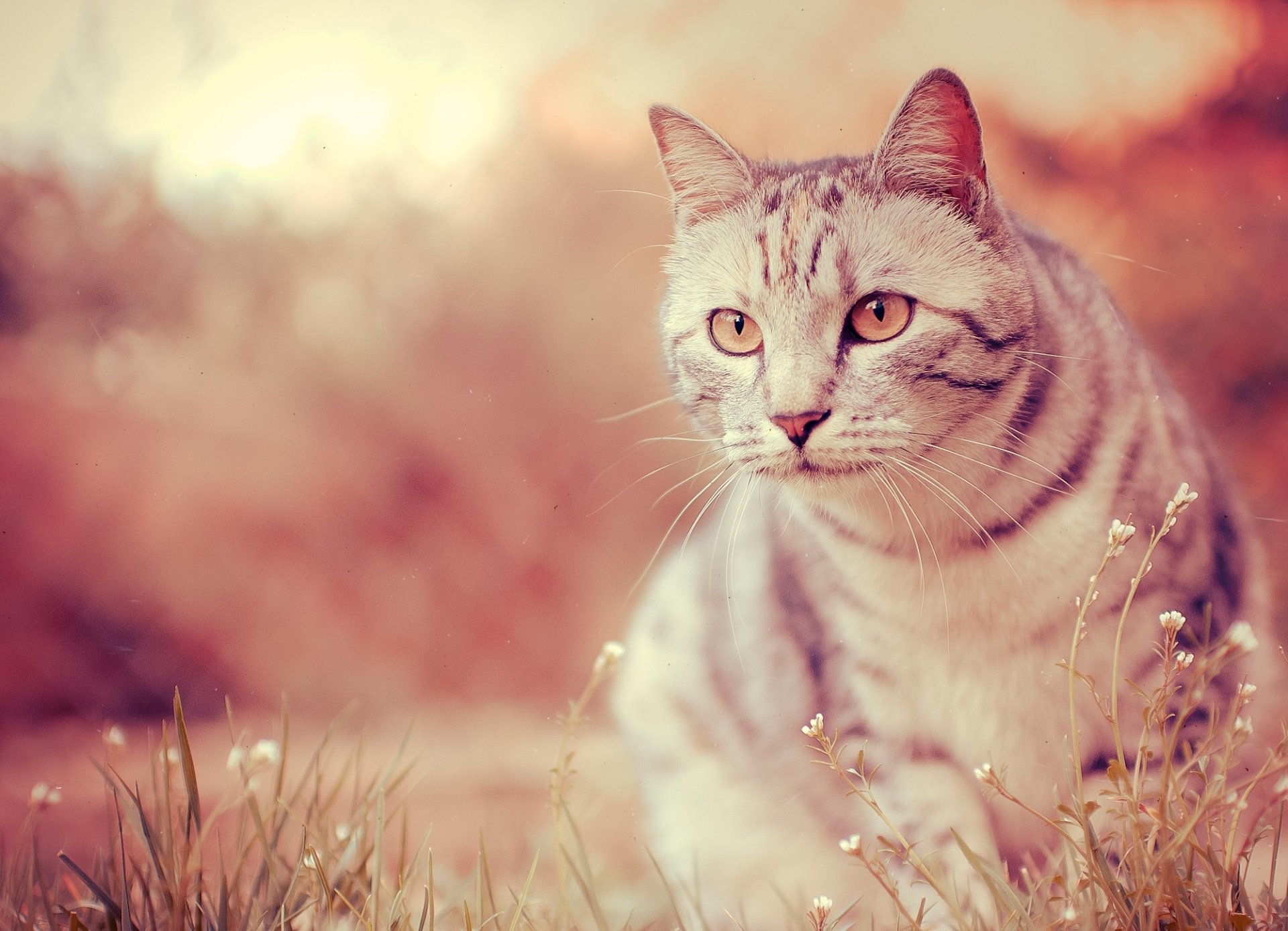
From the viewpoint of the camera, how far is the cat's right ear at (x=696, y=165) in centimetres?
113

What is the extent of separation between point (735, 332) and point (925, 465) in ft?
0.85

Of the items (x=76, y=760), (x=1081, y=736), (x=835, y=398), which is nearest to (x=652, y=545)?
(x=835, y=398)

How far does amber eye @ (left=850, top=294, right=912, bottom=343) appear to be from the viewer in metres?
1.03

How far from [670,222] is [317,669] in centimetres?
76

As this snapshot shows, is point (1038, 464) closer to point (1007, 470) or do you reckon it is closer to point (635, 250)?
point (1007, 470)

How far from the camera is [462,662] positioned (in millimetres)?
1304

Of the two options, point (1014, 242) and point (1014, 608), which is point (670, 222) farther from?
point (1014, 608)

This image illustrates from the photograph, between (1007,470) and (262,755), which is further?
(1007,470)

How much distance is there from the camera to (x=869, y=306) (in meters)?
1.04

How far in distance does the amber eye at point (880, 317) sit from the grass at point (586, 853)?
0.30 meters

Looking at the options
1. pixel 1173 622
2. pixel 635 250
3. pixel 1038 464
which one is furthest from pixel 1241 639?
pixel 635 250

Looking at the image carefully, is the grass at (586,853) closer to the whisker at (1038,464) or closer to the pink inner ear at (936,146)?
the whisker at (1038,464)

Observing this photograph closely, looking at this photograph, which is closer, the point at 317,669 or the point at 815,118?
the point at 815,118

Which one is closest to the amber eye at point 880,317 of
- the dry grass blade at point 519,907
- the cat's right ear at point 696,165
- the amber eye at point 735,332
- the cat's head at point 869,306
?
the cat's head at point 869,306
